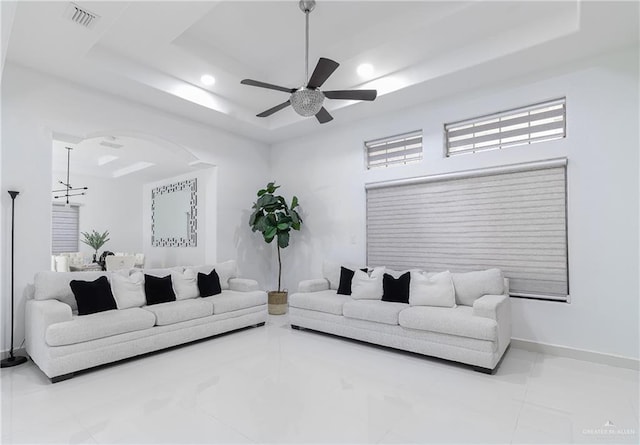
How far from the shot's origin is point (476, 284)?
155 inches

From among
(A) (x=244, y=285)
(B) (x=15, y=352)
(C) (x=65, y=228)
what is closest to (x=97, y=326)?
(B) (x=15, y=352)

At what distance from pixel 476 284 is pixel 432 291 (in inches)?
19.5

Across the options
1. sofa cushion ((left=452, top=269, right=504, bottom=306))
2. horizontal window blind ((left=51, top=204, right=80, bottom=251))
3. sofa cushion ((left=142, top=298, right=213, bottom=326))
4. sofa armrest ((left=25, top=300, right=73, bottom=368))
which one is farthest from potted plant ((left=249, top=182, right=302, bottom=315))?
horizontal window blind ((left=51, top=204, right=80, bottom=251))

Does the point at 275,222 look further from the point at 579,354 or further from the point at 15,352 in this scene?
the point at 579,354

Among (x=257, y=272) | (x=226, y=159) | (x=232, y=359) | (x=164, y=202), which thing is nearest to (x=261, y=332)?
(x=232, y=359)

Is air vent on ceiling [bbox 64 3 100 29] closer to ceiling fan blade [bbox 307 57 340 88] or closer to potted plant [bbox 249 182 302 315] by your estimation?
ceiling fan blade [bbox 307 57 340 88]

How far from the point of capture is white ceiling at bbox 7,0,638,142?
3250 mm

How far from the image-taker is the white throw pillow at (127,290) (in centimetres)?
391

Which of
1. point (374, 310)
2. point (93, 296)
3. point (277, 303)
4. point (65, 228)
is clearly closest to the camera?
point (93, 296)

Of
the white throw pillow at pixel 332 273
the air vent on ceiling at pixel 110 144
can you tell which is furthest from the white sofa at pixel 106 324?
the air vent on ceiling at pixel 110 144

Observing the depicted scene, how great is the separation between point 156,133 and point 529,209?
4.90 m

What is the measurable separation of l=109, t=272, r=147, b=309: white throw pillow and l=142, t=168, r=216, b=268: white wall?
1817 millimetres

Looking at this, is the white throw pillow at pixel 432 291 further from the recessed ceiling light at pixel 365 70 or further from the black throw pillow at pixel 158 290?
the black throw pillow at pixel 158 290

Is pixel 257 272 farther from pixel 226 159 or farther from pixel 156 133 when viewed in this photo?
pixel 156 133
